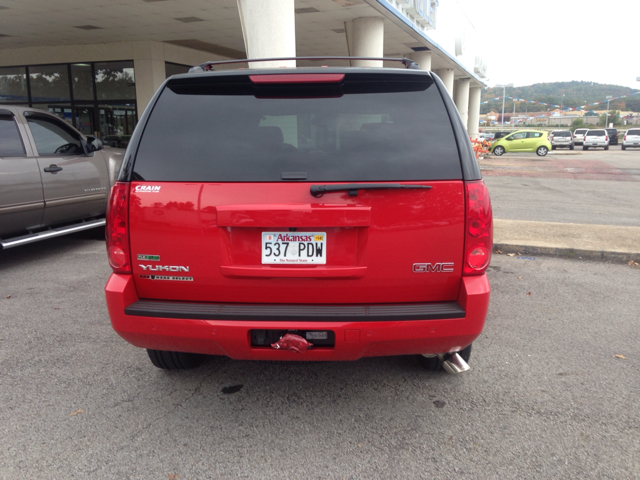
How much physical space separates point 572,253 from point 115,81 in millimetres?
16926

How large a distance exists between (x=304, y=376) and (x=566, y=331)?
231cm

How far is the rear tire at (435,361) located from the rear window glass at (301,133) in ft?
4.29

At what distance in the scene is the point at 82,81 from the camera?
59.9ft

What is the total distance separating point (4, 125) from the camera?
6.06m

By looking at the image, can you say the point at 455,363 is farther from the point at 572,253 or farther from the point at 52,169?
the point at 52,169

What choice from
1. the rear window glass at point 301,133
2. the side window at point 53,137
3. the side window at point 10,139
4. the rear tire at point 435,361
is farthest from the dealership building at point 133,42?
the rear tire at point 435,361

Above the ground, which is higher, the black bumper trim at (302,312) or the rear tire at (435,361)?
the black bumper trim at (302,312)

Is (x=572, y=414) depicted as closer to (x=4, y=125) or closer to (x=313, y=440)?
(x=313, y=440)

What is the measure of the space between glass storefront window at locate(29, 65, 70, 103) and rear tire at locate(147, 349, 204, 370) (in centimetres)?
1853

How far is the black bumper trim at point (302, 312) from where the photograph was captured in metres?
2.47

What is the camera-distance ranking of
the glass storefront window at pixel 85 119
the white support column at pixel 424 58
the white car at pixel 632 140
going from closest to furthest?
1. the glass storefront window at pixel 85 119
2. the white support column at pixel 424 58
3. the white car at pixel 632 140

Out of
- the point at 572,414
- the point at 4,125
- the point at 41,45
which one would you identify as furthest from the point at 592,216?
the point at 41,45

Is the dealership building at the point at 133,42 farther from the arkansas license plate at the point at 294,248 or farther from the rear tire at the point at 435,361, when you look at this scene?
the arkansas license plate at the point at 294,248

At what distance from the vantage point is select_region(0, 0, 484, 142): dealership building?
42.7ft
